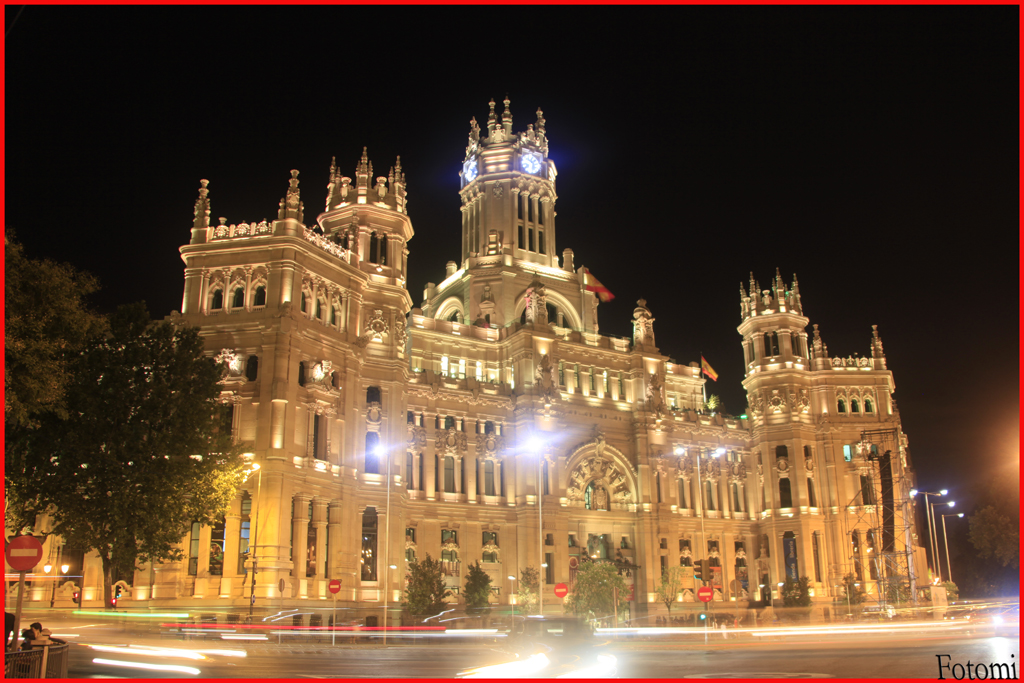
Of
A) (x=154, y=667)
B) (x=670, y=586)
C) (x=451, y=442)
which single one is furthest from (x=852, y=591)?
(x=154, y=667)

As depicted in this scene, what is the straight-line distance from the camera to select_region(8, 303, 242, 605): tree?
37469 mm

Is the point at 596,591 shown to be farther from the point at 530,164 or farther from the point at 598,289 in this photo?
the point at 530,164

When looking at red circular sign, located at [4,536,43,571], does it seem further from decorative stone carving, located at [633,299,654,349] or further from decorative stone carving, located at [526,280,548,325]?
decorative stone carving, located at [633,299,654,349]

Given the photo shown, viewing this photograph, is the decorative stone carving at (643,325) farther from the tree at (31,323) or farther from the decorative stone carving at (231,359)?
the tree at (31,323)

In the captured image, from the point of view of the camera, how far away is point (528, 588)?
68.9 m

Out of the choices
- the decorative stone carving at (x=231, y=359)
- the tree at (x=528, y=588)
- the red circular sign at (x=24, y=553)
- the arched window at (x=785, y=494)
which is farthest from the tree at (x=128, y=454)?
the arched window at (x=785, y=494)

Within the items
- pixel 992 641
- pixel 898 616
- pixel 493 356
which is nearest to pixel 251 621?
pixel 992 641

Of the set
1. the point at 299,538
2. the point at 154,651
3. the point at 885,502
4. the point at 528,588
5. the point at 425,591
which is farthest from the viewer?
the point at 885,502

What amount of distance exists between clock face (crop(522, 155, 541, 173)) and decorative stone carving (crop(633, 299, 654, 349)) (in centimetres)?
2220

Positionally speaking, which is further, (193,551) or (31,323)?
(193,551)

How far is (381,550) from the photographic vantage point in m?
62.0

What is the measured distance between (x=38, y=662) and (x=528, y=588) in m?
52.8

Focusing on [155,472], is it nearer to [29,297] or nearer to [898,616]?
[29,297]

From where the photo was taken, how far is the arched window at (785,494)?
292ft
